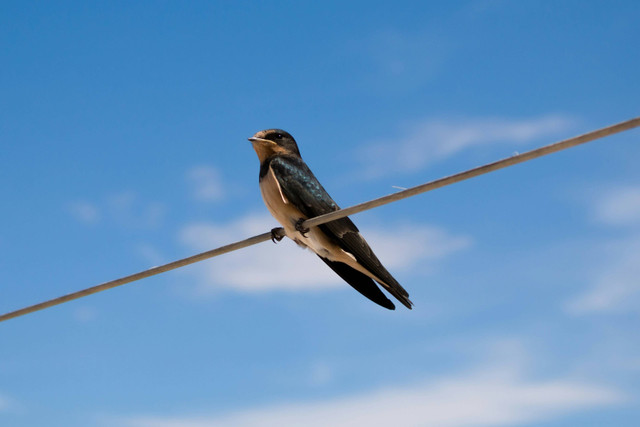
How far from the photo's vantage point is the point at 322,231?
5.72 meters

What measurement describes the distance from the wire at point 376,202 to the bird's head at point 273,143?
6.38ft

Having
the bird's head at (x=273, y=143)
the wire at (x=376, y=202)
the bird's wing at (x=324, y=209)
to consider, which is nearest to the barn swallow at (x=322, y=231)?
the bird's wing at (x=324, y=209)

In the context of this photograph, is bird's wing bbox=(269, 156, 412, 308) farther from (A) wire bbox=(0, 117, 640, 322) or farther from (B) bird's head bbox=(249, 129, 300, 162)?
(A) wire bbox=(0, 117, 640, 322)

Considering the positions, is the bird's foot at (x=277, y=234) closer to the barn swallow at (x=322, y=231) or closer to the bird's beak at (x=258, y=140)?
the barn swallow at (x=322, y=231)

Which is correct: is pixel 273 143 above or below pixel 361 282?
above

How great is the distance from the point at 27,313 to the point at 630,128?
142 inches

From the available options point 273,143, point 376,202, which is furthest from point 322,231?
point 376,202

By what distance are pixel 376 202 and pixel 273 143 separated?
2684 mm

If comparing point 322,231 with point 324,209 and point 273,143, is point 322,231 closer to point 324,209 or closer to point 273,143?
point 324,209

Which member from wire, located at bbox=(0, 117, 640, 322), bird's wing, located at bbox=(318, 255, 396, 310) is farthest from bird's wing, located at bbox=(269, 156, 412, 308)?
wire, located at bbox=(0, 117, 640, 322)

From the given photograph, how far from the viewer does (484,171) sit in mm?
3525

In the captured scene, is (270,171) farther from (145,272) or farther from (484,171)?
(484,171)

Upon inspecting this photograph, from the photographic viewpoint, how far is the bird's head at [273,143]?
643cm

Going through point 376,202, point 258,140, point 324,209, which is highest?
point 258,140
